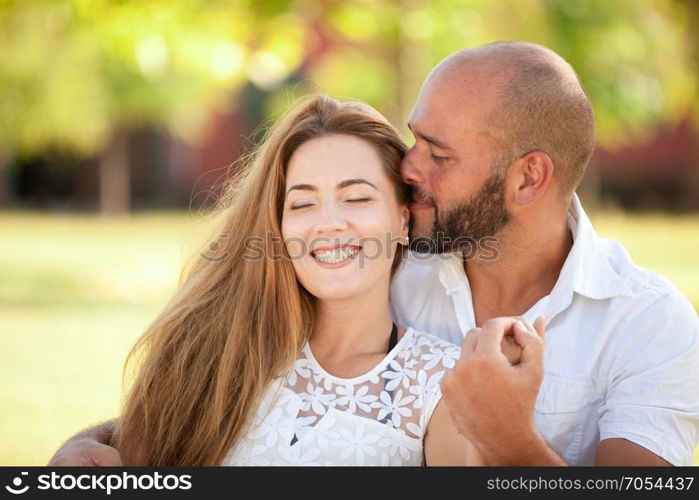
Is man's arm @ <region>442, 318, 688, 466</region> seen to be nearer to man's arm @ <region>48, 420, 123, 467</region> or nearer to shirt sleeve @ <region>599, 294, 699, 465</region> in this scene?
shirt sleeve @ <region>599, 294, 699, 465</region>

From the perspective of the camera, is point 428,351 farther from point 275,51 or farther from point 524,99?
point 275,51

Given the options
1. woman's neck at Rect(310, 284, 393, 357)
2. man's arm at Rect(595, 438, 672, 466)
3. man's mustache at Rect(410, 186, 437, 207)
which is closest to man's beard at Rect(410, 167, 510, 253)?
man's mustache at Rect(410, 186, 437, 207)

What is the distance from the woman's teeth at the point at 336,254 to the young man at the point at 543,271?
0.35 metres

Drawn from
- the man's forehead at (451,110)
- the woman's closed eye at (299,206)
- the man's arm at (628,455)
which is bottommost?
the man's arm at (628,455)

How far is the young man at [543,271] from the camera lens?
9.48 feet

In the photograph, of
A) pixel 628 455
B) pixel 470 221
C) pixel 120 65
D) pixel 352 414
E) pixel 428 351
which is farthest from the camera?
pixel 120 65

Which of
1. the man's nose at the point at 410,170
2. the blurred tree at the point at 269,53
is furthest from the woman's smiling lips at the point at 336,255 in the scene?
the blurred tree at the point at 269,53

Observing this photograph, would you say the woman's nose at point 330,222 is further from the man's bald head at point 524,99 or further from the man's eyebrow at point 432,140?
the man's bald head at point 524,99

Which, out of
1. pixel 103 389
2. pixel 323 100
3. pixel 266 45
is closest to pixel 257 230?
pixel 323 100

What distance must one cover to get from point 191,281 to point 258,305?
12.6 inches

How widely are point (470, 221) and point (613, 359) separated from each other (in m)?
0.67

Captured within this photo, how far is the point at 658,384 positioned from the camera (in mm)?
2852

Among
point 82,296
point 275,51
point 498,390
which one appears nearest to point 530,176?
point 498,390

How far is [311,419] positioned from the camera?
2.92m
